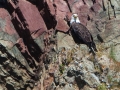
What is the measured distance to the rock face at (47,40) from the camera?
1892 centimetres

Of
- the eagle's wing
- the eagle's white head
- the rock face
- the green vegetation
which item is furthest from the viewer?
the eagle's white head

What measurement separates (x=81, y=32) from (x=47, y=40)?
1617 mm

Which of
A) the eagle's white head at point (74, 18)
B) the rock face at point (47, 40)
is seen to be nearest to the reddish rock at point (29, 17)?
the rock face at point (47, 40)

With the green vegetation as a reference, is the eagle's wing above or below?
above

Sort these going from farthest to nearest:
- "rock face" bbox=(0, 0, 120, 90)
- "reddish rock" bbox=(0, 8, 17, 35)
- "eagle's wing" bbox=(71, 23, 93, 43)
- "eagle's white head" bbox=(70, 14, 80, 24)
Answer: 1. "reddish rock" bbox=(0, 8, 17, 35)
2. "eagle's white head" bbox=(70, 14, 80, 24)
3. "eagle's wing" bbox=(71, 23, 93, 43)
4. "rock face" bbox=(0, 0, 120, 90)

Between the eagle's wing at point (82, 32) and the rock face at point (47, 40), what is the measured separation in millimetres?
321

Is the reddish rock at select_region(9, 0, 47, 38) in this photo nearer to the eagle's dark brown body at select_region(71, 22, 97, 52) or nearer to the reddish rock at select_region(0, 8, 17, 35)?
the reddish rock at select_region(0, 8, 17, 35)

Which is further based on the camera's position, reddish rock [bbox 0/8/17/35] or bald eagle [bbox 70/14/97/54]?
reddish rock [bbox 0/8/17/35]

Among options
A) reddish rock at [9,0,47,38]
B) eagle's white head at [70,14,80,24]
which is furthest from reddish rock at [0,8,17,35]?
eagle's white head at [70,14,80,24]

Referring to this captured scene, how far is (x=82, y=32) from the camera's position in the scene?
2000cm

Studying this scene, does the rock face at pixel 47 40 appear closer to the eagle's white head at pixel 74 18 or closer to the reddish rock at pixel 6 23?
the reddish rock at pixel 6 23

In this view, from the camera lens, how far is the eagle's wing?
19625mm

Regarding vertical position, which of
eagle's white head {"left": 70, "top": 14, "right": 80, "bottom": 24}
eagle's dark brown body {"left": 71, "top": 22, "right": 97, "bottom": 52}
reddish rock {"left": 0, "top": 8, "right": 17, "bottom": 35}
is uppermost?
reddish rock {"left": 0, "top": 8, "right": 17, "bottom": 35}

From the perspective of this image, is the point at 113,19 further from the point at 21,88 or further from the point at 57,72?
the point at 21,88
